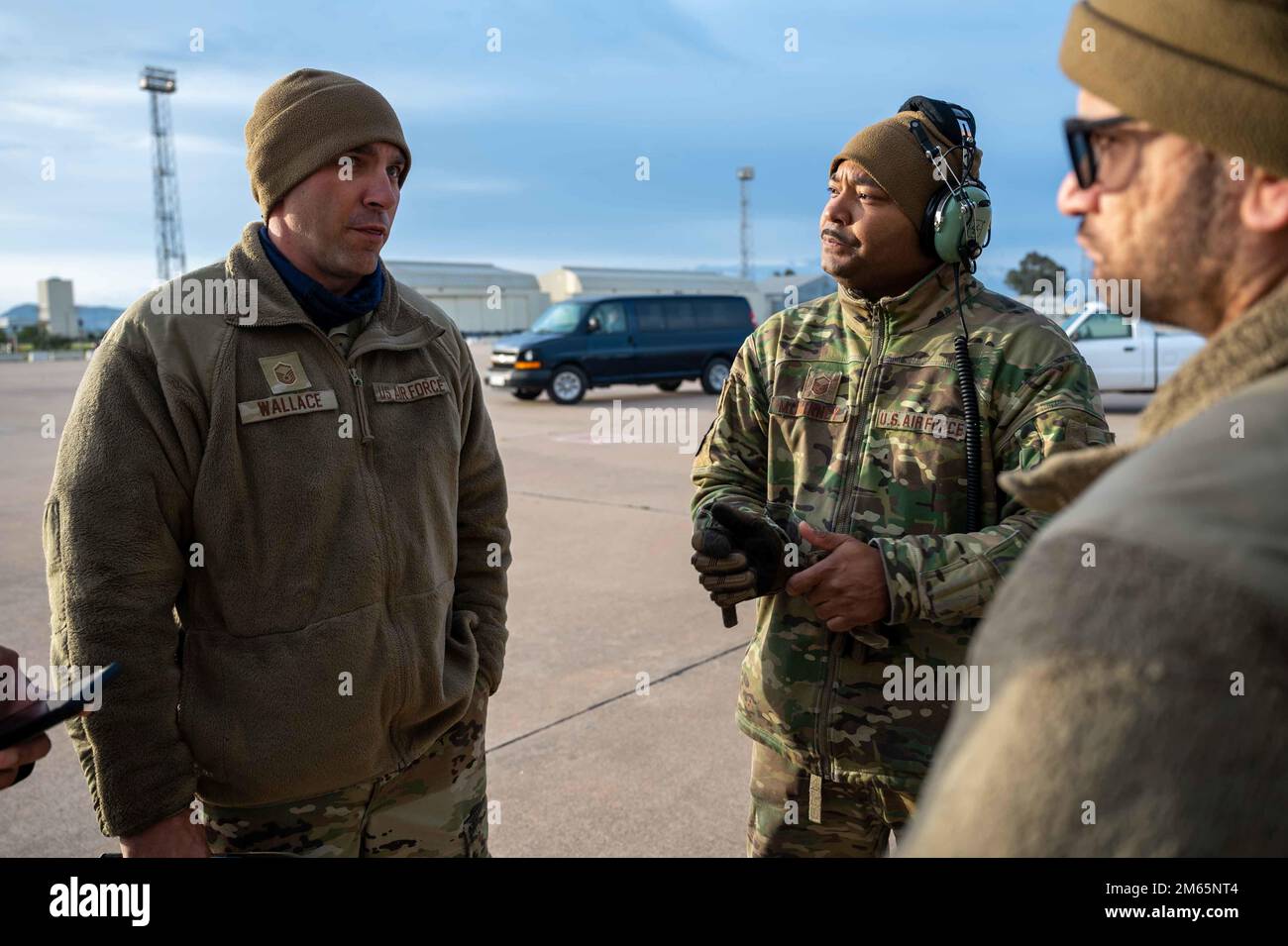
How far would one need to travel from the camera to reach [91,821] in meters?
3.76

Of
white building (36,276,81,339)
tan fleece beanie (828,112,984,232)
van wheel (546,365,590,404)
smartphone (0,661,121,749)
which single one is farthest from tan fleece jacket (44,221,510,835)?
white building (36,276,81,339)

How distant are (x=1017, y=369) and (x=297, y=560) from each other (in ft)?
5.24

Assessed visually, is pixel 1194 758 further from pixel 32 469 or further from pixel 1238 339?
pixel 32 469

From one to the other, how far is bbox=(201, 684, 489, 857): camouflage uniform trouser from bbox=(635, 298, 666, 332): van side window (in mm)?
16995

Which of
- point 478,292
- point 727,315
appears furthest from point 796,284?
point 727,315

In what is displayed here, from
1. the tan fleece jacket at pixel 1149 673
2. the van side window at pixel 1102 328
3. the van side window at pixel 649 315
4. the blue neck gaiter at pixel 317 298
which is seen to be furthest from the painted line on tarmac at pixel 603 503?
→ the van side window at pixel 1102 328

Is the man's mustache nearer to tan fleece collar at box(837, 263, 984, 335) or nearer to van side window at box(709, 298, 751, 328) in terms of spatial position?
tan fleece collar at box(837, 263, 984, 335)

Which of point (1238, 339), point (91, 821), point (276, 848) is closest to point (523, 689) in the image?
point (91, 821)

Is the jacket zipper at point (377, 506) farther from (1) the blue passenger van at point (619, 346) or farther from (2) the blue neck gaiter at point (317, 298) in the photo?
(1) the blue passenger van at point (619, 346)

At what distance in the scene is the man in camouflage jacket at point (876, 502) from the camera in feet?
7.47

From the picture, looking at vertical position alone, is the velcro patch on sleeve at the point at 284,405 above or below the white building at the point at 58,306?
below

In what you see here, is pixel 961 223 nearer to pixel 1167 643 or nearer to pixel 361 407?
pixel 361 407

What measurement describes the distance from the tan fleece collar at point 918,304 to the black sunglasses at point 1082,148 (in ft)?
5.00

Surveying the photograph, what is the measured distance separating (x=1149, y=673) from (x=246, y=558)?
6.08ft
